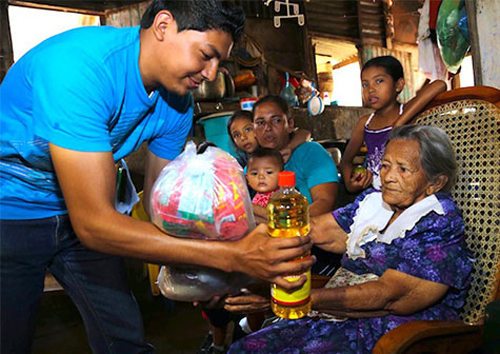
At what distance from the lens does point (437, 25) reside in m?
3.11

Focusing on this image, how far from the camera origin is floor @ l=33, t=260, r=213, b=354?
10.0 feet

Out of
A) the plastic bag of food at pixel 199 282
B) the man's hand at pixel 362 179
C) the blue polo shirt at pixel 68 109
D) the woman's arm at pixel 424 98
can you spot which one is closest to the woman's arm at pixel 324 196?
the man's hand at pixel 362 179

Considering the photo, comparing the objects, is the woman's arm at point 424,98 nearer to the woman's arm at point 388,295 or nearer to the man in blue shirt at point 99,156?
the woman's arm at point 388,295

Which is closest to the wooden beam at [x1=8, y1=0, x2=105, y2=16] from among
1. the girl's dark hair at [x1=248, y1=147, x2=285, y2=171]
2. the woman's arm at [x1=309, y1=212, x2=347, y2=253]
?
the girl's dark hair at [x1=248, y1=147, x2=285, y2=171]

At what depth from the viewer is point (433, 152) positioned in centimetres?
156

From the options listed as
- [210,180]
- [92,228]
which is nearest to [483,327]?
[210,180]

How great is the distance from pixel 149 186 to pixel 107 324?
2.10 feet

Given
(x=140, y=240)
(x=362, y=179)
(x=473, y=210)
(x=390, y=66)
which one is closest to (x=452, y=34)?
(x=390, y=66)

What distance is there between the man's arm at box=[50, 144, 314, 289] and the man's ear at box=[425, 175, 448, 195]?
2.50 ft

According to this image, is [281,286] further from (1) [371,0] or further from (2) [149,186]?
(1) [371,0]

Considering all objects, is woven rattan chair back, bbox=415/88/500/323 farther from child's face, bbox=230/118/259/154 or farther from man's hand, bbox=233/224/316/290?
child's face, bbox=230/118/259/154

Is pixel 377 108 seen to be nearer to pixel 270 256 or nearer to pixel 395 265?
pixel 395 265

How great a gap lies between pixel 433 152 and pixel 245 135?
1.77 m

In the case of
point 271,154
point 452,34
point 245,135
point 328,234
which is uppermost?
point 452,34
